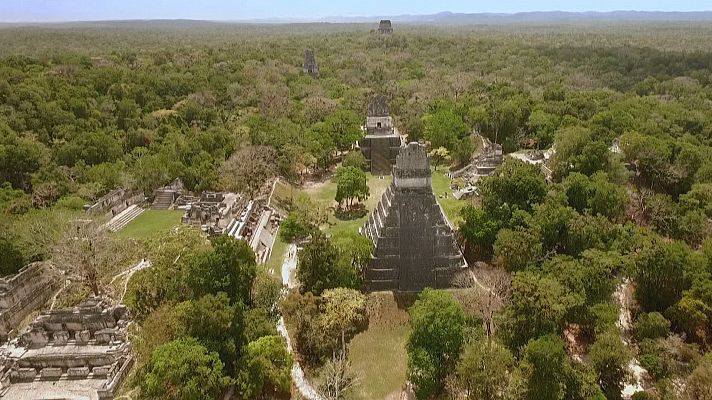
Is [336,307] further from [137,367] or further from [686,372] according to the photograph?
[686,372]

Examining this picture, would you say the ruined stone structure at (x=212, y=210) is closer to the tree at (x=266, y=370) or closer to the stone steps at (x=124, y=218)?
the stone steps at (x=124, y=218)

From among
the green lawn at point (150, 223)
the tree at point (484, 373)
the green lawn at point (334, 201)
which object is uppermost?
the tree at point (484, 373)

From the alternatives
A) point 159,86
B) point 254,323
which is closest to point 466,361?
point 254,323

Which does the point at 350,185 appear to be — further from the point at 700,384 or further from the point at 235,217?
the point at 700,384

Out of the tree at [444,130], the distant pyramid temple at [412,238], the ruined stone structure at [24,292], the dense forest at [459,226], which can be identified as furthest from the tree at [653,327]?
the tree at [444,130]

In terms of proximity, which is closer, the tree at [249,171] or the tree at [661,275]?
the tree at [661,275]

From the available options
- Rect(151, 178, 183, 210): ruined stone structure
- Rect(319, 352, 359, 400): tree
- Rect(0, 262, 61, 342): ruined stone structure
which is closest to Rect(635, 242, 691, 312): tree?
Rect(319, 352, 359, 400): tree

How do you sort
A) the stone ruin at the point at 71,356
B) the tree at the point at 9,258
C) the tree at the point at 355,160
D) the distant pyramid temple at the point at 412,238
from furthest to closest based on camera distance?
the tree at the point at 355,160, the tree at the point at 9,258, the distant pyramid temple at the point at 412,238, the stone ruin at the point at 71,356
